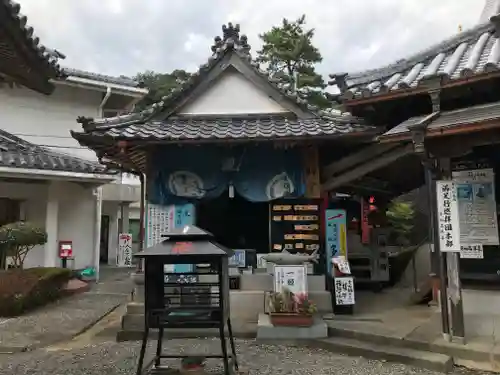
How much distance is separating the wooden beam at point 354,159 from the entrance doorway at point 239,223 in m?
2.32

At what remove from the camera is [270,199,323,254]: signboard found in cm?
1010

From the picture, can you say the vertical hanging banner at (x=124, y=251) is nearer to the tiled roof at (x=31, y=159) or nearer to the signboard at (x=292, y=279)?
the tiled roof at (x=31, y=159)

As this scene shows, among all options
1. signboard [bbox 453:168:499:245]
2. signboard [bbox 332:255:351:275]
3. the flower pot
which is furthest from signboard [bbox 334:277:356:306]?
signboard [bbox 453:168:499:245]

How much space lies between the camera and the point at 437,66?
8391 millimetres

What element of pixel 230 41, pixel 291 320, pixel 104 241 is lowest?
pixel 291 320

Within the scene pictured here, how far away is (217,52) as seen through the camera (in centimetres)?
1084

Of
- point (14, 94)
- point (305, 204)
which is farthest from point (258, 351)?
point (14, 94)

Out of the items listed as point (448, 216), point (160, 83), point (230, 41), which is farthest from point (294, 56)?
point (448, 216)

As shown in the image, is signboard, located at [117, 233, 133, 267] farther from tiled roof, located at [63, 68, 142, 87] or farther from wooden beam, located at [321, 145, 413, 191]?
wooden beam, located at [321, 145, 413, 191]

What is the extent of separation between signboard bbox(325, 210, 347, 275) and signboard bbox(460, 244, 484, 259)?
2815mm

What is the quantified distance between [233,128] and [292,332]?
4.28 metres

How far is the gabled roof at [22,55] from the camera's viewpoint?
3982 millimetres

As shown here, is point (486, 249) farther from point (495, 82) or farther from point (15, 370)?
point (15, 370)

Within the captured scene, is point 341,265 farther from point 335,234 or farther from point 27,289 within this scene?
point 27,289
